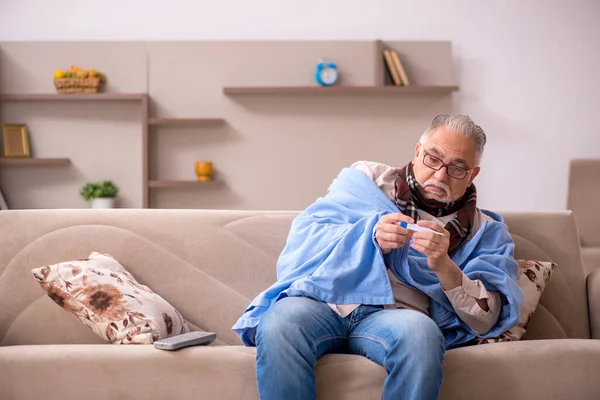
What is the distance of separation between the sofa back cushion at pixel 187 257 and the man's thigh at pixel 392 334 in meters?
0.53

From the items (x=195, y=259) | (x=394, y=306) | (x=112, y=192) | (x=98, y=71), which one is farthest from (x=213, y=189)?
(x=394, y=306)

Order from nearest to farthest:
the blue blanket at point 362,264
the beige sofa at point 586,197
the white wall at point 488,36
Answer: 1. the blue blanket at point 362,264
2. the beige sofa at point 586,197
3. the white wall at point 488,36

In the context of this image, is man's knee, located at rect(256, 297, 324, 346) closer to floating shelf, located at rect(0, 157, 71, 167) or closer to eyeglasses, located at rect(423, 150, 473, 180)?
eyeglasses, located at rect(423, 150, 473, 180)

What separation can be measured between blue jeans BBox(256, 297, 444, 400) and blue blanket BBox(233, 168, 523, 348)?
0.10 metres

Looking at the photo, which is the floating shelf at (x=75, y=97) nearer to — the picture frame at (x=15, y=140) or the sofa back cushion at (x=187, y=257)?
the picture frame at (x=15, y=140)

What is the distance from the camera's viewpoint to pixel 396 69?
528 centimetres

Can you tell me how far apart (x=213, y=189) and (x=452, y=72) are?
198 cm

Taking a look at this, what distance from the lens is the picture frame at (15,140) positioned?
527cm

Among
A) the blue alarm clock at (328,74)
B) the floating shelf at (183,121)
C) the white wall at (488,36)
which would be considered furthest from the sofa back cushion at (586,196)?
the floating shelf at (183,121)

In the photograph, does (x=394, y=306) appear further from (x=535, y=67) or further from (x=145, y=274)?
(x=535, y=67)

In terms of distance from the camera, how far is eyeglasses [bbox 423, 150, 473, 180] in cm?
214

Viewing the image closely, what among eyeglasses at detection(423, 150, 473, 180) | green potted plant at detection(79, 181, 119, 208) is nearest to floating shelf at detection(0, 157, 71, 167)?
green potted plant at detection(79, 181, 119, 208)

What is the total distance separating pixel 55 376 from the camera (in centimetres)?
186

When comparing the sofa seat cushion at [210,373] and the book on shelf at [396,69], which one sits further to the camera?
the book on shelf at [396,69]
